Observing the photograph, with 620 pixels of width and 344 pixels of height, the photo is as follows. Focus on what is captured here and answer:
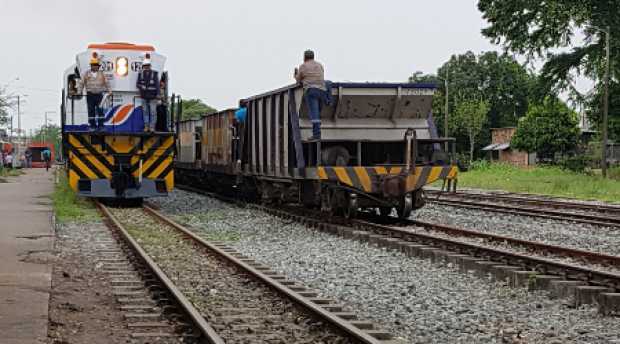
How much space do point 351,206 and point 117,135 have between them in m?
7.36

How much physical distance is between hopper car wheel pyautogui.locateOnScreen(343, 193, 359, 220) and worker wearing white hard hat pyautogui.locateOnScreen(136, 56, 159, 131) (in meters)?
6.94

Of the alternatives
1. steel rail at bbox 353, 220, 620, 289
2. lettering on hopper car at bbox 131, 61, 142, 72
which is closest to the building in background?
lettering on hopper car at bbox 131, 61, 142, 72

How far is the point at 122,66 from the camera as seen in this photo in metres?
20.5

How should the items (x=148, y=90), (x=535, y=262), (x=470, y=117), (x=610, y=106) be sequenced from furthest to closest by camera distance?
(x=470, y=117), (x=610, y=106), (x=148, y=90), (x=535, y=262)

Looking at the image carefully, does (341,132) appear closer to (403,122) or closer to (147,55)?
(403,122)

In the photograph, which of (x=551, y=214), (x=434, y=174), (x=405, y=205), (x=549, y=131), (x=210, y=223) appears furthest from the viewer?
(x=549, y=131)

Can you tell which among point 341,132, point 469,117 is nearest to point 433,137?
point 341,132

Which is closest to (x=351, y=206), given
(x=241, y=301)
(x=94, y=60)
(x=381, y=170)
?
(x=381, y=170)

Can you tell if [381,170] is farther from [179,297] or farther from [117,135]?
[117,135]

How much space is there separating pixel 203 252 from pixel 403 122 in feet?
17.6

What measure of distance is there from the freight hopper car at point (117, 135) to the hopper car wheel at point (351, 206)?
6183 mm

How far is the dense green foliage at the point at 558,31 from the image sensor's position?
3088 centimetres

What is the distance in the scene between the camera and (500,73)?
94.8 m

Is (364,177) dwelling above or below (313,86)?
below
